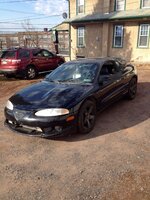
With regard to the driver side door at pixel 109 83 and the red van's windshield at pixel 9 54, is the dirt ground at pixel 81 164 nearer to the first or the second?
the driver side door at pixel 109 83

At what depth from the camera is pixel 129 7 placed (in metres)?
15.7

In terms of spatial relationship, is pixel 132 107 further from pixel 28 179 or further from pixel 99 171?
pixel 28 179

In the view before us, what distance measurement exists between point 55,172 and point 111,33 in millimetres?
15128

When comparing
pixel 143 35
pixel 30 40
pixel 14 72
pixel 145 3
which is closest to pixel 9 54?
pixel 14 72

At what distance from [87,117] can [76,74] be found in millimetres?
1305

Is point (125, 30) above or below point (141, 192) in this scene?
above

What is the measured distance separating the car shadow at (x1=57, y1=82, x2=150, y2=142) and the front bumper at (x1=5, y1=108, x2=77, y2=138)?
1.35 feet

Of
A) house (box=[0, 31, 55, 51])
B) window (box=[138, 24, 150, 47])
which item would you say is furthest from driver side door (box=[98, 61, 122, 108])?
house (box=[0, 31, 55, 51])

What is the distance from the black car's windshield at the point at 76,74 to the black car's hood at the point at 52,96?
29 centimetres

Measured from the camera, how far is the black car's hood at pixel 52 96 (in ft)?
14.2

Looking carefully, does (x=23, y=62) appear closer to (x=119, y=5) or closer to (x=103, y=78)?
(x=103, y=78)

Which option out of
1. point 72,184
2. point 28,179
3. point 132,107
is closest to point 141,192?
point 72,184

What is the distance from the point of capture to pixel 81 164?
3.70 m

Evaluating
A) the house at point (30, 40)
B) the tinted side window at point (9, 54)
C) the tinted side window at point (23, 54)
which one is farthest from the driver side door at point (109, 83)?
the house at point (30, 40)
